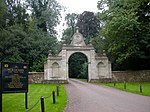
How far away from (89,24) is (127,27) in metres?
33.5

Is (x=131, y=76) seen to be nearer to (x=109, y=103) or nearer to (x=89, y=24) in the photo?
(x=109, y=103)

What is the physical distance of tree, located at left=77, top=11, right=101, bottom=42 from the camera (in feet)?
208

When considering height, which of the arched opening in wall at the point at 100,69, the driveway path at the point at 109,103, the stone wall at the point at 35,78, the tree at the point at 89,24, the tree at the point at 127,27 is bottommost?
the driveway path at the point at 109,103

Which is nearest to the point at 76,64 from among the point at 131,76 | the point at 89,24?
the point at 89,24

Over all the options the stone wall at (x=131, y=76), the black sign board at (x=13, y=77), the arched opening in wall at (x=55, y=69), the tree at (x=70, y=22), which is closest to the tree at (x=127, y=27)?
the stone wall at (x=131, y=76)

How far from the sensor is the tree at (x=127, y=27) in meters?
30.4

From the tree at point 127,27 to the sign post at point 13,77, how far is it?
1765cm

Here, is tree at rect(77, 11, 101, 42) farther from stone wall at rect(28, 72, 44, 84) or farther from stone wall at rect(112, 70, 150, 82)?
stone wall at rect(28, 72, 44, 84)

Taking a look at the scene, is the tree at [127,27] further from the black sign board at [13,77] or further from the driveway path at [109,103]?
the black sign board at [13,77]

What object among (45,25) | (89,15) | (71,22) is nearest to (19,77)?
(45,25)

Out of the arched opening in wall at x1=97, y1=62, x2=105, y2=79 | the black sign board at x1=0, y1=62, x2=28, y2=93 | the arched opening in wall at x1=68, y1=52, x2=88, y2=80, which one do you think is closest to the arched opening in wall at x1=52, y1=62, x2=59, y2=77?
the arched opening in wall at x1=97, y1=62, x2=105, y2=79

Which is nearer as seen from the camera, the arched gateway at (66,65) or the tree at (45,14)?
the arched gateway at (66,65)

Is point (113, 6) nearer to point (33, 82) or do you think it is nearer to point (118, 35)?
point (118, 35)

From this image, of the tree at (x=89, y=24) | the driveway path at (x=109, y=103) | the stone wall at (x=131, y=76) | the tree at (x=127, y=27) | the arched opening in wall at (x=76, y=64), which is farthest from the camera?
the tree at (x=89, y=24)
